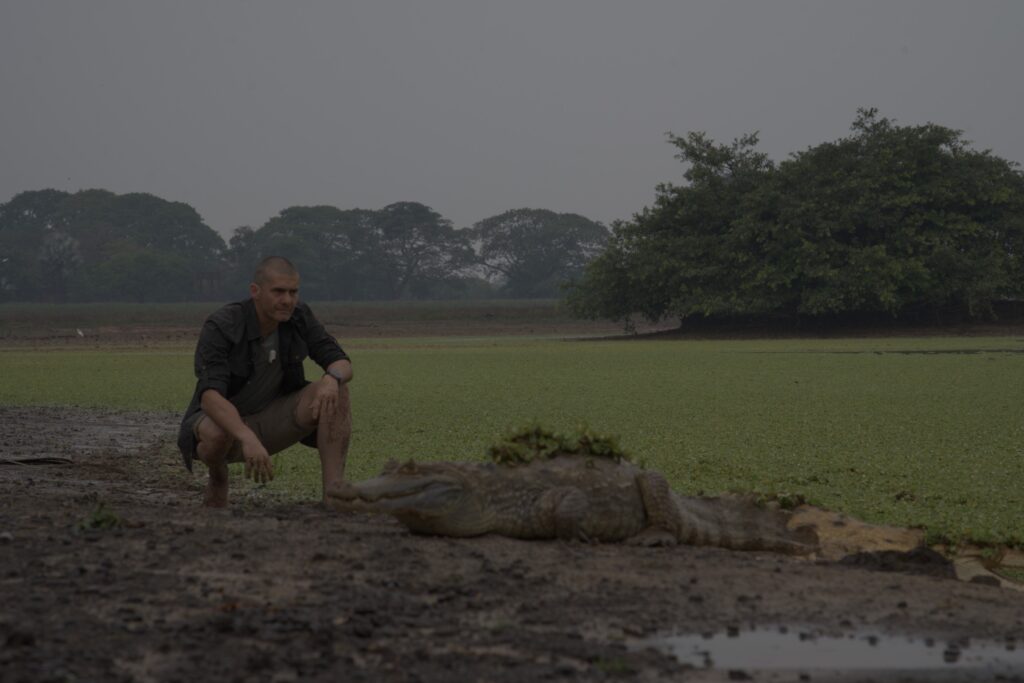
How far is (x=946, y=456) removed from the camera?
22.9 ft

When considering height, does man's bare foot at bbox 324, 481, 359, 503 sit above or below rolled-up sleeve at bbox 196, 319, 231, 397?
below

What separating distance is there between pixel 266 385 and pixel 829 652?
10.2 feet

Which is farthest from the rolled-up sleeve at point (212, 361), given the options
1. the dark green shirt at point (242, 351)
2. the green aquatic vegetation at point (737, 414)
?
the green aquatic vegetation at point (737, 414)

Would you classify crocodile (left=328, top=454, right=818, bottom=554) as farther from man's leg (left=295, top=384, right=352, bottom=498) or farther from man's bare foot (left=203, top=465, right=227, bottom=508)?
man's bare foot (left=203, top=465, right=227, bottom=508)

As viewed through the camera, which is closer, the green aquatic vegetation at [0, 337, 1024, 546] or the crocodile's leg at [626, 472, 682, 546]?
the crocodile's leg at [626, 472, 682, 546]

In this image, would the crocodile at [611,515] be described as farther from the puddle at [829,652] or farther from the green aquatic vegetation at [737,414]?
the puddle at [829,652]

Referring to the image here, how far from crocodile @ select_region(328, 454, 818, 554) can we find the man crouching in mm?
767

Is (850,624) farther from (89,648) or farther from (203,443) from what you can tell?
(203,443)

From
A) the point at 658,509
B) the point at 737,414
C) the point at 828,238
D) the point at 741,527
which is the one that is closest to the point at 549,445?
the point at 658,509

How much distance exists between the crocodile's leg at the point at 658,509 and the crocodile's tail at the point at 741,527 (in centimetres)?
6

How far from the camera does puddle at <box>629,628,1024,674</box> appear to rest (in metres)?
2.84

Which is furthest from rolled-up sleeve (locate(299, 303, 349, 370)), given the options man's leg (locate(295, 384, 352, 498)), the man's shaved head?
the man's shaved head

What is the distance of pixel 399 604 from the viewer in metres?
3.19

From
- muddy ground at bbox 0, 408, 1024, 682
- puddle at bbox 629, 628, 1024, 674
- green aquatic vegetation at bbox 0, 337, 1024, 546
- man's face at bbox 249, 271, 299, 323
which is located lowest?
green aquatic vegetation at bbox 0, 337, 1024, 546
